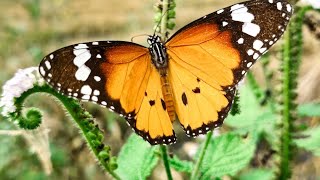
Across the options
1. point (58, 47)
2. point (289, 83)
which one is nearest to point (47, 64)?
point (289, 83)

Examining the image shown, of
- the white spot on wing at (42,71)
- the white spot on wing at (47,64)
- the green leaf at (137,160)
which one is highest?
the white spot on wing at (47,64)

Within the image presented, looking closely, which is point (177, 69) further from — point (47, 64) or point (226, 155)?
point (47, 64)

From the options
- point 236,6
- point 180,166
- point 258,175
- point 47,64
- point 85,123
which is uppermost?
point 236,6

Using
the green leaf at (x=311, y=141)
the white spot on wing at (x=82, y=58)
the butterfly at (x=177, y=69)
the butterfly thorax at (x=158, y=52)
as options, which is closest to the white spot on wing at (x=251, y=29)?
the butterfly at (x=177, y=69)

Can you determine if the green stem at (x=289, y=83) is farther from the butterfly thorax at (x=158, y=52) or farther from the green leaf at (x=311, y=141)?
Answer: the butterfly thorax at (x=158, y=52)

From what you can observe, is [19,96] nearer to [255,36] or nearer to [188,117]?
[188,117]

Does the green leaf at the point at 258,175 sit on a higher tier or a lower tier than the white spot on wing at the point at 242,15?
lower
